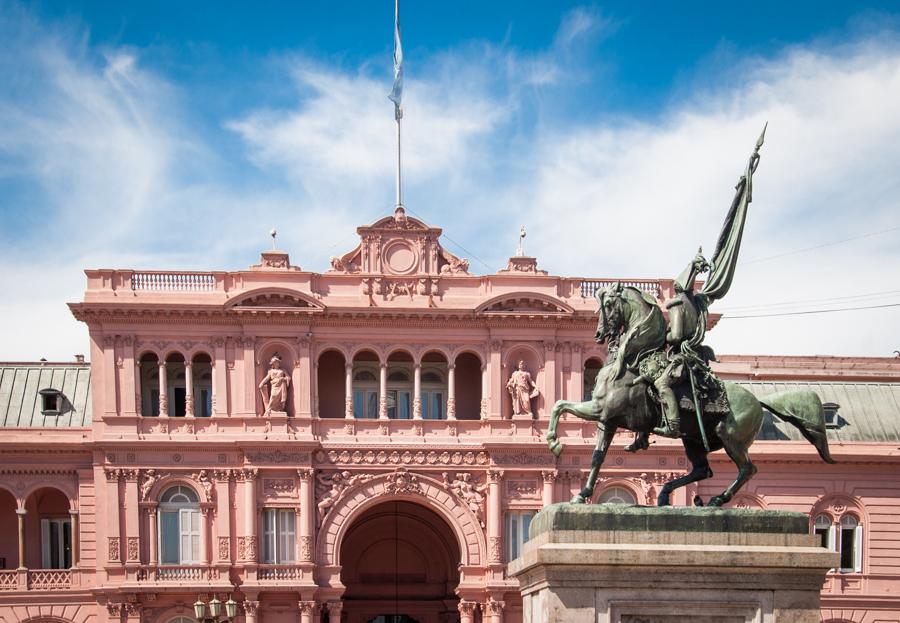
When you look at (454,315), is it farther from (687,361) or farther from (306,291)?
(687,361)

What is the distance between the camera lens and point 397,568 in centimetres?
6719

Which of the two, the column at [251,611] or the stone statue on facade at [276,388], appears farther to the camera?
the stone statue on facade at [276,388]

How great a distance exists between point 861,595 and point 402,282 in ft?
77.7

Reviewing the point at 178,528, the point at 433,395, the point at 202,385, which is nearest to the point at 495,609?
the point at 433,395

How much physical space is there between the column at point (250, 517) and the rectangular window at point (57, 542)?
8.59 metres

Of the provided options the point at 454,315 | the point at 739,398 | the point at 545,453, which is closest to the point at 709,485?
the point at 545,453

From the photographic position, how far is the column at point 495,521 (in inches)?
2328

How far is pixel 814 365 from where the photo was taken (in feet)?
248

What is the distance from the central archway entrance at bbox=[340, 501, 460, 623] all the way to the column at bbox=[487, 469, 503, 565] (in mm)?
5917

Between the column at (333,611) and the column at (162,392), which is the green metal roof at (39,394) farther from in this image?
the column at (333,611)

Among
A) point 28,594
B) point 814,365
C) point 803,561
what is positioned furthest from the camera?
point 814,365

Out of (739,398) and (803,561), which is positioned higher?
(739,398)

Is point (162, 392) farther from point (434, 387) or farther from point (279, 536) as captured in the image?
point (434, 387)

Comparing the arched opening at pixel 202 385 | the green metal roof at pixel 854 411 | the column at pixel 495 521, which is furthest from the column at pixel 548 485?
the arched opening at pixel 202 385
